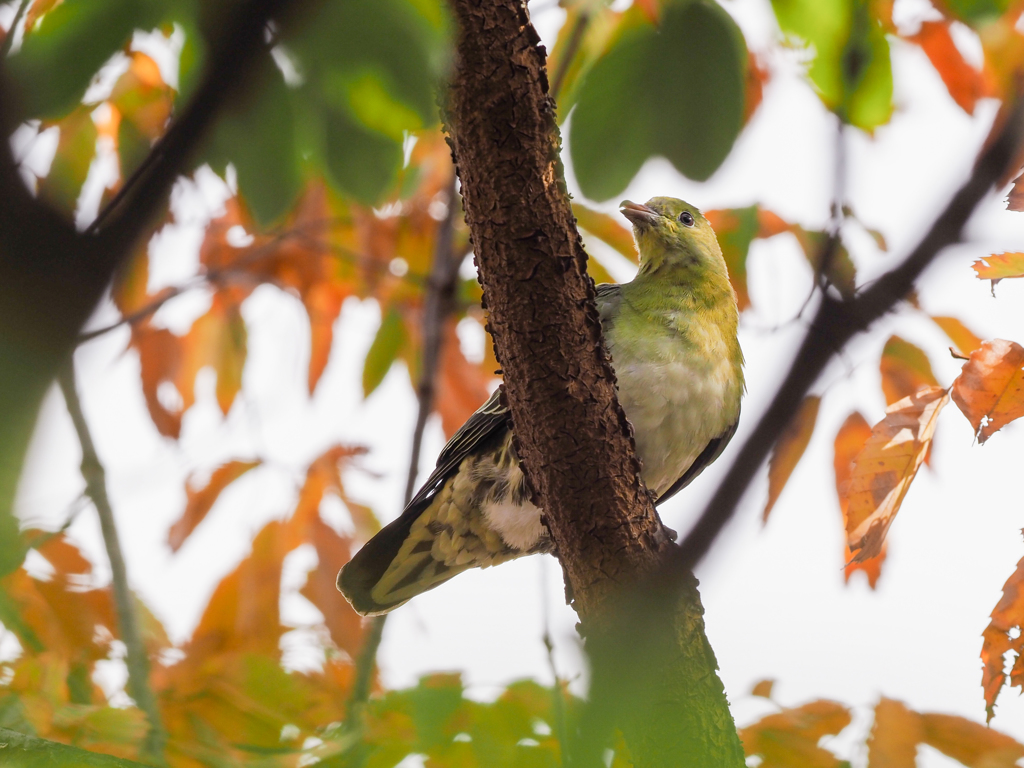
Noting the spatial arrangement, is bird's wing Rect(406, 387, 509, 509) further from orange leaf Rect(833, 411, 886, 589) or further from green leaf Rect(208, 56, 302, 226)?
green leaf Rect(208, 56, 302, 226)

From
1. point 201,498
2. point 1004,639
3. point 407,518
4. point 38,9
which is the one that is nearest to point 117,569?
point 201,498

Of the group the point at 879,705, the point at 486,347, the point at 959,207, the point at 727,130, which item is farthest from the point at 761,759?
the point at 486,347

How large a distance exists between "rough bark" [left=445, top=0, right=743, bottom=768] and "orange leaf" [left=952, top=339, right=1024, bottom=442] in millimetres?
739

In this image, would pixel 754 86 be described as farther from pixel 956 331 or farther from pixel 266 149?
pixel 266 149

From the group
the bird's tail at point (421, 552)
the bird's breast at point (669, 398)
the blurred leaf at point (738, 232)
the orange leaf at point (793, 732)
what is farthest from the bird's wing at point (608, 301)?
the orange leaf at point (793, 732)

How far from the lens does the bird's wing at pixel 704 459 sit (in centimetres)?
425

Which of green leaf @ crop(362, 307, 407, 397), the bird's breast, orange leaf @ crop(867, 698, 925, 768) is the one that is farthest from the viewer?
green leaf @ crop(362, 307, 407, 397)

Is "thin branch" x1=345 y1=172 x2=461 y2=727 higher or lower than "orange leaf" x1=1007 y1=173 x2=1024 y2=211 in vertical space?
higher

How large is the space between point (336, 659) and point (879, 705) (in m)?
2.47

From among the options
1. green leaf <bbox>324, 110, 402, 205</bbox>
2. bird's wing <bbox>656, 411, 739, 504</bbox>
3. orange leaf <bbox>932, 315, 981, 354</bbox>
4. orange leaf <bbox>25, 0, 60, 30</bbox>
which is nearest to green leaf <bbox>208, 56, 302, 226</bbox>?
green leaf <bbox>324, 110, 402, 205</bbox>

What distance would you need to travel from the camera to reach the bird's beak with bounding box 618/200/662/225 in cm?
436

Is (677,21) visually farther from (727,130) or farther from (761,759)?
(761,759)

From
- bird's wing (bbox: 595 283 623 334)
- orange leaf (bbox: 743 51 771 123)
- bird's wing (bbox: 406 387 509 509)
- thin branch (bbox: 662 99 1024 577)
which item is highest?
orange leaf (bbox: 743 51 771 123)

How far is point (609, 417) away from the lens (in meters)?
2.37
